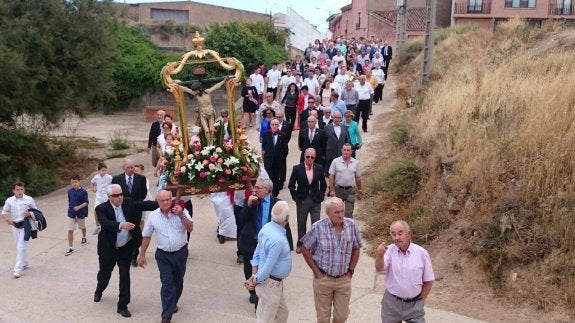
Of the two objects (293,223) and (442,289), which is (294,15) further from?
(442,289)

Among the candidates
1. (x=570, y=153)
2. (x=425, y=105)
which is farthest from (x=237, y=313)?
(x=425, y=105)

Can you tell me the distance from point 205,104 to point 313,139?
9.76 ft

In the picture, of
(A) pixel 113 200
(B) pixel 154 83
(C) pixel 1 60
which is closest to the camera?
(A) pixel 113 200

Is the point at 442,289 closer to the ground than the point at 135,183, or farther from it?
closer to the ground

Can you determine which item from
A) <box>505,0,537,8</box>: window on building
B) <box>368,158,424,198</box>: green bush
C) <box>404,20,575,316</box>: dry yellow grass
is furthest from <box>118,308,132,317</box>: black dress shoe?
<box>505,0,537,8</box>: window on building

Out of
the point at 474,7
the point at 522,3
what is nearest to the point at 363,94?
the point at 474,7

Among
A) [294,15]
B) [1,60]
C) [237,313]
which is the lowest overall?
[237,313]

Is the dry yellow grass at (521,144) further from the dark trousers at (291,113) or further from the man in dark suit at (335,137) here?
the dark trousers at (291,113)

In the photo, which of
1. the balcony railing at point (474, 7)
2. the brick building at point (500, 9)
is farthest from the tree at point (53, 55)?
the balcony railing at point (474, 7)

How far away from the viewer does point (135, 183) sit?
873cm

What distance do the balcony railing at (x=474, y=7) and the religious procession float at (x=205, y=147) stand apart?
149ft

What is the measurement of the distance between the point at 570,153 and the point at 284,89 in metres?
10.5

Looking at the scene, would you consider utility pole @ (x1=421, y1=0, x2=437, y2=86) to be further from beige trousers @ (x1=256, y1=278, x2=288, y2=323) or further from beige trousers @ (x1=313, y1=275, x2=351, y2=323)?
beige trousers @ (x1=256, y1=278, x2=288, y2=323)

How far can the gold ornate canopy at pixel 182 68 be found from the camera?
8602 mm
